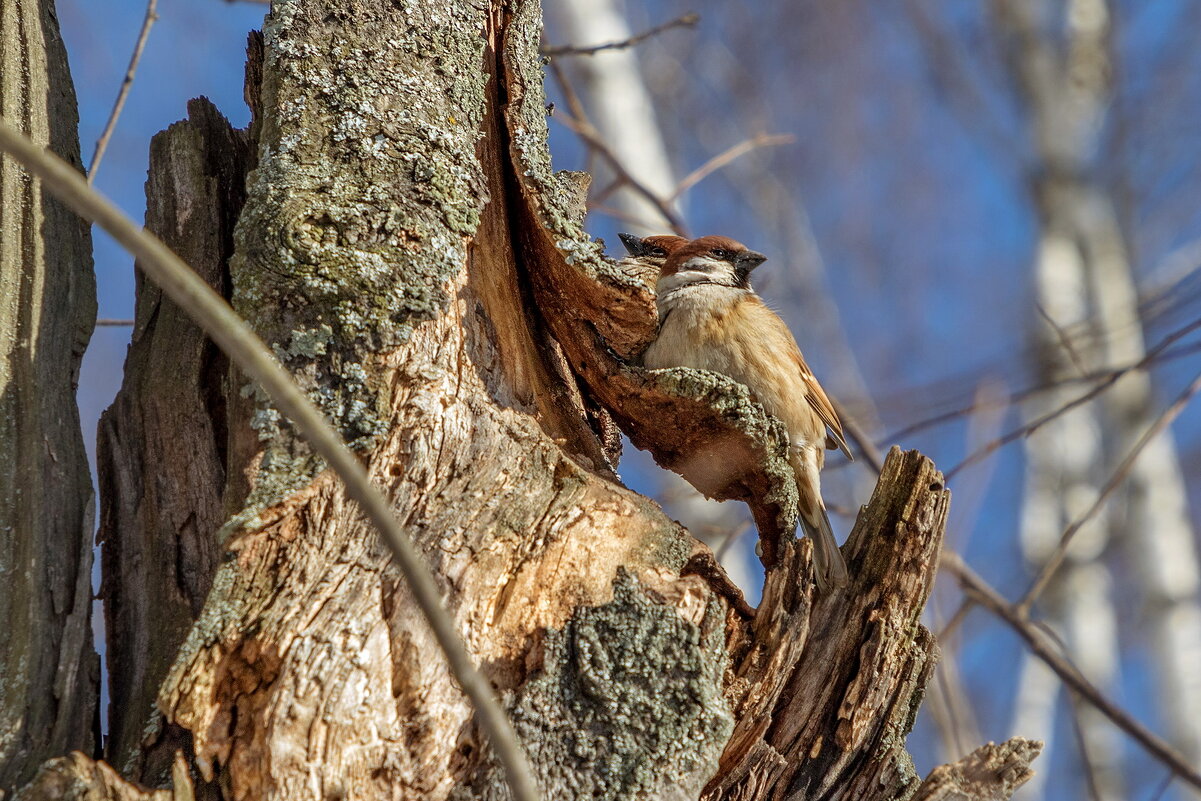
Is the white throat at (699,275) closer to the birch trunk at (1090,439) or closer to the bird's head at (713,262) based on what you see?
the bird's head at (713,262)

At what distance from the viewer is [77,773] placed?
1.53m

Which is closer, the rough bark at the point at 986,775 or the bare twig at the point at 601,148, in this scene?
the rough bark at the point at 986,775

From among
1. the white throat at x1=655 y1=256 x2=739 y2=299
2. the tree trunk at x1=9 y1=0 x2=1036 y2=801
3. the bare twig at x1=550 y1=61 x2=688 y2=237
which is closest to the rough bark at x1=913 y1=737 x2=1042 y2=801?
the tree trunk at x1=9 y1=0 x2=1036 y2=801

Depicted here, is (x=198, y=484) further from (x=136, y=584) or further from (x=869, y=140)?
(x=869, y=140)

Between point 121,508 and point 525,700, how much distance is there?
34.2 inches

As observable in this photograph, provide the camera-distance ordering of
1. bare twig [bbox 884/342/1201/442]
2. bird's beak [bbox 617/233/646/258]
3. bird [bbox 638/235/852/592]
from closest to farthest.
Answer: bare twig [bbox 884/342/1201/442] < bird [bbox 638/235/852/592] < bird's beak [bbox 617/233/646/258]

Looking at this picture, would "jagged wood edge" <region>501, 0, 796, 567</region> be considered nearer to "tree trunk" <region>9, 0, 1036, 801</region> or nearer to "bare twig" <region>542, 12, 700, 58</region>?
"tree trunk" <region>9, 0, 1036, 801</region>

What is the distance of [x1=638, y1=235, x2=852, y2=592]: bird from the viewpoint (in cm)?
310

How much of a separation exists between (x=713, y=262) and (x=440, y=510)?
2.01 meters

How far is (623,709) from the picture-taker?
1836 millimetres

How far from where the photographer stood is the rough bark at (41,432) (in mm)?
1771

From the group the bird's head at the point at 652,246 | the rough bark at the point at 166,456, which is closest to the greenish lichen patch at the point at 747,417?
the rough bark at the point at 166,456

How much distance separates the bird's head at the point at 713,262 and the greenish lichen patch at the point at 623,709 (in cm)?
192

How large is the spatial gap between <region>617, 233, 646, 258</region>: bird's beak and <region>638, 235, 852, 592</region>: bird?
1.35 m
